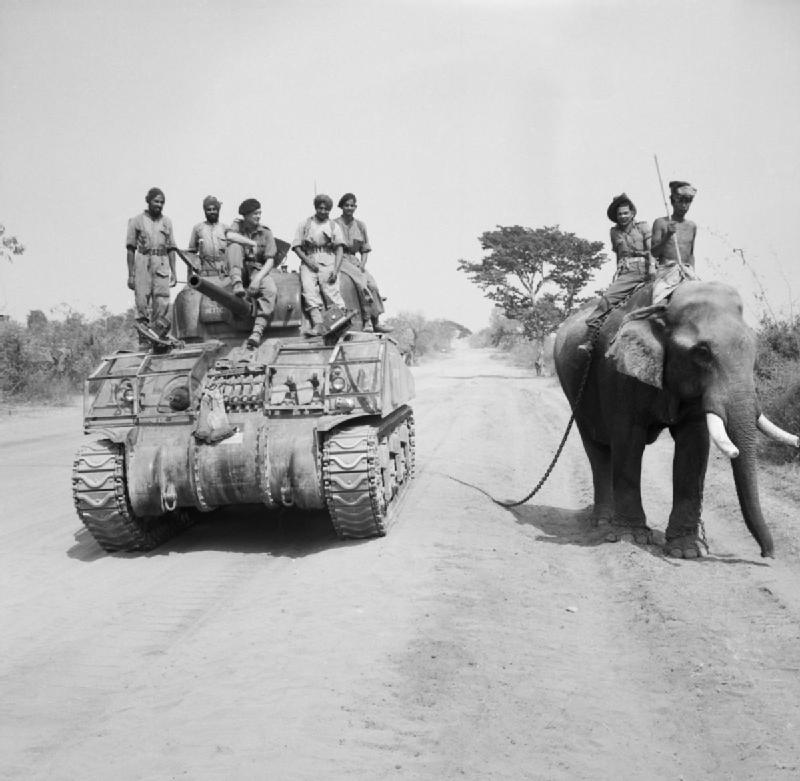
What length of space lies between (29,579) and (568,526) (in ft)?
17.3

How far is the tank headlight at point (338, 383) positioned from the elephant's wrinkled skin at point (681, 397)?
2411mm

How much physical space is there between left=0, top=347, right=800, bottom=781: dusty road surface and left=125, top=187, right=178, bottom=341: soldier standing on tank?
2.57 metres

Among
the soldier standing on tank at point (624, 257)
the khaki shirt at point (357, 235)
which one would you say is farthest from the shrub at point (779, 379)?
the khaki shirt at point (357, 235)

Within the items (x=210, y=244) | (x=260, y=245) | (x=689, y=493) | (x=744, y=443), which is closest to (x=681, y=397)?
(x=744, y=443)

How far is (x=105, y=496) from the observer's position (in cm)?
824

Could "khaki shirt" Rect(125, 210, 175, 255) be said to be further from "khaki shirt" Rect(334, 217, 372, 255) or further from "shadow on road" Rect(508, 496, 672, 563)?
"shadow on road" Rect(508, 496, 672, 563)

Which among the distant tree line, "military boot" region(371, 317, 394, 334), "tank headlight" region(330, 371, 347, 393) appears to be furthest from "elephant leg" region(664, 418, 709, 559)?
the distant tree line

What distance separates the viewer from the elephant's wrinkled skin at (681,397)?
23.4ft

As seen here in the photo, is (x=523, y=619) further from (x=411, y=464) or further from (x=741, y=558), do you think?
(x=411, y=464)

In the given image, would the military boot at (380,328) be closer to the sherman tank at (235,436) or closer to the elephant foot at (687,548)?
the sherman tank at (235,436)

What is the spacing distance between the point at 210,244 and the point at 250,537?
368 centimetres

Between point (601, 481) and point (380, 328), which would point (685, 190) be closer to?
point (601, 481)

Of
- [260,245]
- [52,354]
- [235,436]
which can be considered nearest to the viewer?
[235,436]

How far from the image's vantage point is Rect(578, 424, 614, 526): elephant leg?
936 centimetres
